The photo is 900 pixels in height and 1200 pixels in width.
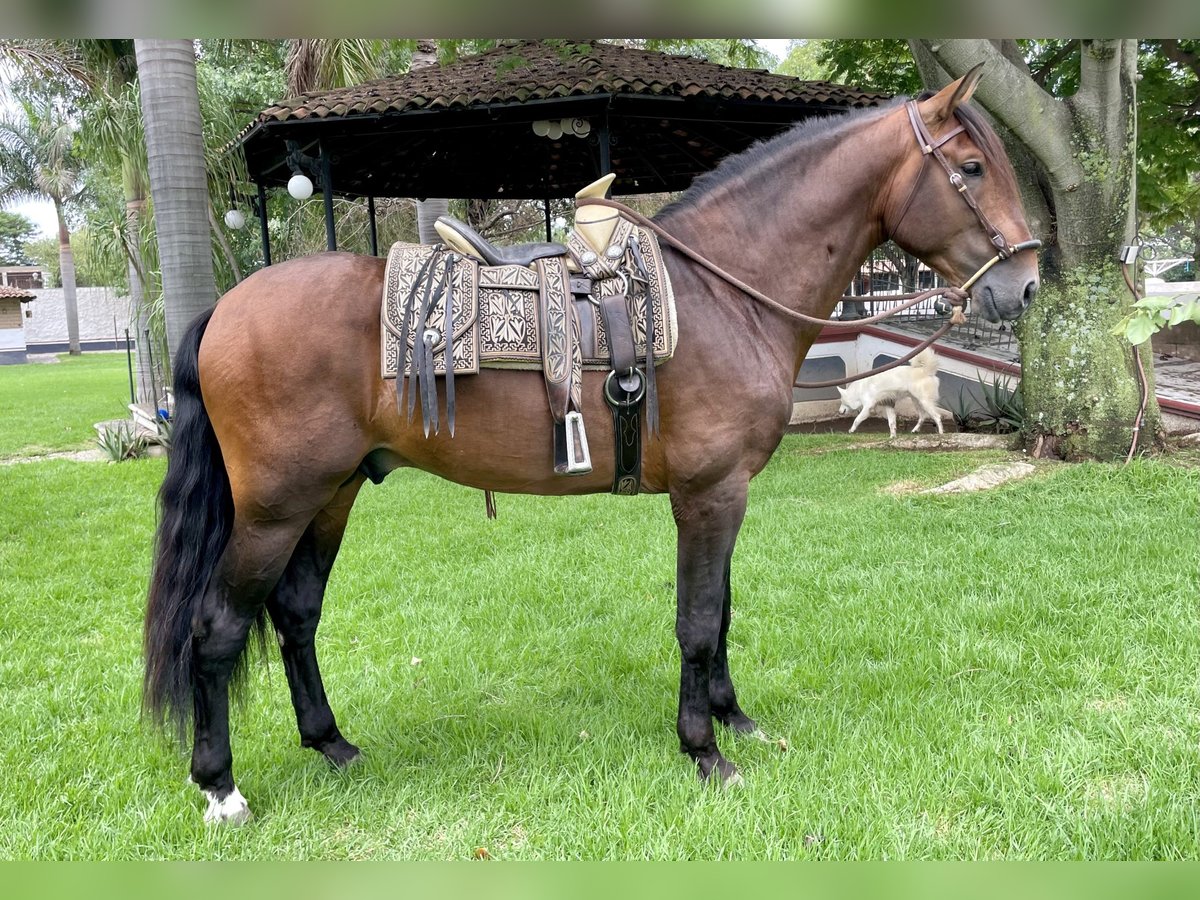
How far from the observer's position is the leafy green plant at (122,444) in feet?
31.0

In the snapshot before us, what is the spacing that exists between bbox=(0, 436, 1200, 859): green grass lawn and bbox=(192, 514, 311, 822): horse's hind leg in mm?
116

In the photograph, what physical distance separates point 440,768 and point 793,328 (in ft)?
6.83

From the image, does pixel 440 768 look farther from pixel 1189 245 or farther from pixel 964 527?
pixel 1189 245

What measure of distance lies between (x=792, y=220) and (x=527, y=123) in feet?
19.8

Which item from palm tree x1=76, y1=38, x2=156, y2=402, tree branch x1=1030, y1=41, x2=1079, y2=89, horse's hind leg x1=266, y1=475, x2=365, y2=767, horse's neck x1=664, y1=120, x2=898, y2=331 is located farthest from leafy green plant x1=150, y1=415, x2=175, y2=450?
tree branch x1=1030, y1=41, x2=1079, y2=89

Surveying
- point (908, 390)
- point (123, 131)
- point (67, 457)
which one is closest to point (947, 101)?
point (908, 390)

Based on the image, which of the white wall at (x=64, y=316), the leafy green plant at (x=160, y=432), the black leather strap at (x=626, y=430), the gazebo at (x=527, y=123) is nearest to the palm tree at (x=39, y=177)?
the white wall at (x=64, y=316)

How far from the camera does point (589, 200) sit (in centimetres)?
270

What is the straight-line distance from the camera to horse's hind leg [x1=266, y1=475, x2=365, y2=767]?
2807 millimetres

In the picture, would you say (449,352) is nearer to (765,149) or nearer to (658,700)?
(765,149)

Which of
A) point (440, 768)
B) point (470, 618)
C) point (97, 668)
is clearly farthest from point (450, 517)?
point (440, 768)

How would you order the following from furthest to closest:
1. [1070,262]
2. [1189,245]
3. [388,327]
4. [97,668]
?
[1189,245], [1070,262], [97,668], [388,327]

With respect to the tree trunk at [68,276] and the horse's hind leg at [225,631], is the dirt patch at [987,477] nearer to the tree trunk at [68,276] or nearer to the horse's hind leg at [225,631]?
the horse's hind leg at [225,631]

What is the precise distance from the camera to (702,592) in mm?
2629
